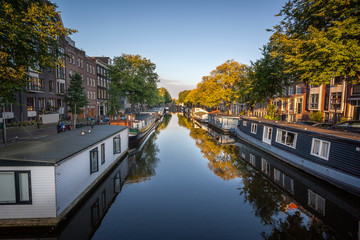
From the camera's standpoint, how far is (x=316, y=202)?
448 inches

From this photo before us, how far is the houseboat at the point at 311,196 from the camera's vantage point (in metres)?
9.58

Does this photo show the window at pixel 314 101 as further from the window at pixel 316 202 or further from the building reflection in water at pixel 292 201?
the window at pixel 316 202

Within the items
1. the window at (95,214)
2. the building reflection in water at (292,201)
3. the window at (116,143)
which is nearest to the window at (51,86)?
the window at (116,143)

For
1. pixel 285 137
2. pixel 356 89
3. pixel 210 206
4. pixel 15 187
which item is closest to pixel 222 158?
pixel 285 137

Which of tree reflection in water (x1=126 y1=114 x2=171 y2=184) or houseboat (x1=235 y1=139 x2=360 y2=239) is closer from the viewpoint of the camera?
houseboat (x1=235 y1=139 x2=360 y2=239)

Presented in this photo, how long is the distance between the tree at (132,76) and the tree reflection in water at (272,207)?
32.4m

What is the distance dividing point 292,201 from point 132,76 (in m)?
41.7

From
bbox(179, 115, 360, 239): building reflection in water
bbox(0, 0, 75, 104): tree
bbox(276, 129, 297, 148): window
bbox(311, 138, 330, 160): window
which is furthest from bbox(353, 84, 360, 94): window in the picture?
bbox(0, 0, 75, 104): tree

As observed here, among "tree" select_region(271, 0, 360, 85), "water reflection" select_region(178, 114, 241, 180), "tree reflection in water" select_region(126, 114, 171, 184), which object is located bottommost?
"tree reflection in water" select_region(126, 114, 171, 184)

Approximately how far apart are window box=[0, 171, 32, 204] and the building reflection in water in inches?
397

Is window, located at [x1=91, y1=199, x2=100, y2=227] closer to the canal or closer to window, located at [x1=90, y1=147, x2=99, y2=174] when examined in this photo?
the canal

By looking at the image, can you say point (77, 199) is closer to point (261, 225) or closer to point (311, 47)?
point (261, 225)

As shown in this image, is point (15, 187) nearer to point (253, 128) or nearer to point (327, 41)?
point (327, 41)

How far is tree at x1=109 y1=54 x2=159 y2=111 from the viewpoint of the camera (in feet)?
151
